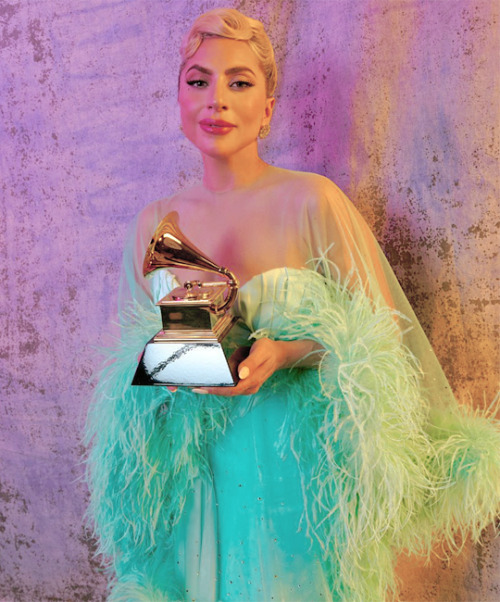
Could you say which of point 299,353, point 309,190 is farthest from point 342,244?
point 299,353

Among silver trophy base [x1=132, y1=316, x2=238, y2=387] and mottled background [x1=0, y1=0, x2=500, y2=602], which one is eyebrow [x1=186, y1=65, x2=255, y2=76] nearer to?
mottled background [x1=0, y1=0, x2=500, y2=602]

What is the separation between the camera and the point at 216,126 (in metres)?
1.17

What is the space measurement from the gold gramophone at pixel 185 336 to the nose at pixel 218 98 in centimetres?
29

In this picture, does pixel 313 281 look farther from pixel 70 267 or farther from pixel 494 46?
pixel 70 267

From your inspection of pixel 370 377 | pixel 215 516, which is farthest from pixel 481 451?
pixel 215 516

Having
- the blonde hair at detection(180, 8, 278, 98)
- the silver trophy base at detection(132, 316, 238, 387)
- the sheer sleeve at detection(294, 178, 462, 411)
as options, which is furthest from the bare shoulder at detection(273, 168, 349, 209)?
the silver trophy base at detection(132, 316, 238, 387)

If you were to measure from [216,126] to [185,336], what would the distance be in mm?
461

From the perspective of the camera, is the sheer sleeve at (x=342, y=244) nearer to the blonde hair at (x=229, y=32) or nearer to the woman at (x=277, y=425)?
the woman at (x=277, y=425)

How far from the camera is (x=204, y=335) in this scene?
38.8 inches

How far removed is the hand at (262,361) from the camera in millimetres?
992

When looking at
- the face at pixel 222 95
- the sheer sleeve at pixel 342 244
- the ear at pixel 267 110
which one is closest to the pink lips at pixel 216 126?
the face at pixel 222 95

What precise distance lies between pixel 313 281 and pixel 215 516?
536 millimetres

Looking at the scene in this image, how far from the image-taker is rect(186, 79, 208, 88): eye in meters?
1.18

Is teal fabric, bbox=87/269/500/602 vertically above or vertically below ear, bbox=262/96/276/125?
below
